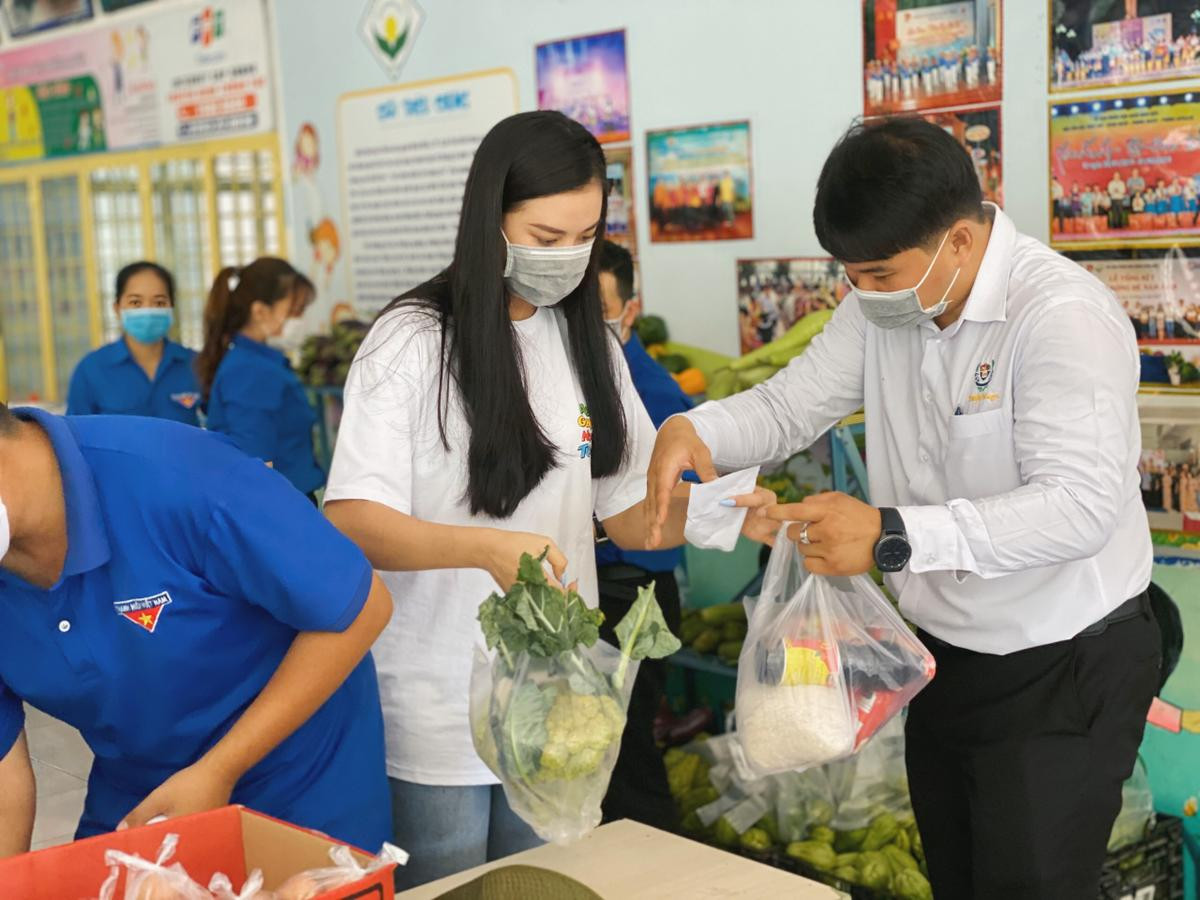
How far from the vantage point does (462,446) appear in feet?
6.33

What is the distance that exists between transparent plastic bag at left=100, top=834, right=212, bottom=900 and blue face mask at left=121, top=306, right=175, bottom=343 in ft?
13.7

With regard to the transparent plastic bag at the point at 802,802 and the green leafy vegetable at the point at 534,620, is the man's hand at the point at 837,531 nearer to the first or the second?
the green leafy vegetable at the point at 534,620

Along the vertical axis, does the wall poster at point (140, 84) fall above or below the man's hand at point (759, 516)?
above

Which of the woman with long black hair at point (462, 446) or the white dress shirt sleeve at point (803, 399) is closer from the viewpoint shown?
the woman with long black hair at point (462, 446)

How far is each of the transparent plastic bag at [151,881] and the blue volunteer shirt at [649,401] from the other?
6.88 feet

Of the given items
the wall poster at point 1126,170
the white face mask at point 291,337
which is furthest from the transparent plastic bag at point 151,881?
the white face mask at point 291,337

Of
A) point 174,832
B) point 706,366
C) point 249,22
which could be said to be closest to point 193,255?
point 249,22

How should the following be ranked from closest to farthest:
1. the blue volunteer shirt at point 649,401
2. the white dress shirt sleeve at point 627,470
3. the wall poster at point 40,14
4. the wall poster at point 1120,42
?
the white dress shirt sleeve at point 627,470
the wall poster at point 1120,42
the blue volunteer shirt at point 649,401
the wall poster at point 40,14

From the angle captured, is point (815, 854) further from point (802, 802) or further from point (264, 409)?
point (264, 409)

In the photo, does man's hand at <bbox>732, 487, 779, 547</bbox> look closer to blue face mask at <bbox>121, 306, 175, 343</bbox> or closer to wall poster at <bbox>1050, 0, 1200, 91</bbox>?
wall poster at <bbox>1050, 0, 1200, 91</bbox>

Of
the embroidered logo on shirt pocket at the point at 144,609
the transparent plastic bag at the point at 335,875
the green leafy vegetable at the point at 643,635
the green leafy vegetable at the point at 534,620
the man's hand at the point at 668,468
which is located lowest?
the transparent plastic bag at the point at 335,875

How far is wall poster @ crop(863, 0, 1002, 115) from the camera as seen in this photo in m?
3.39

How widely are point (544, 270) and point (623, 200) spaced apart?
2626 millimetres

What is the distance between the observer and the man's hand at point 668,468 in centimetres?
201
